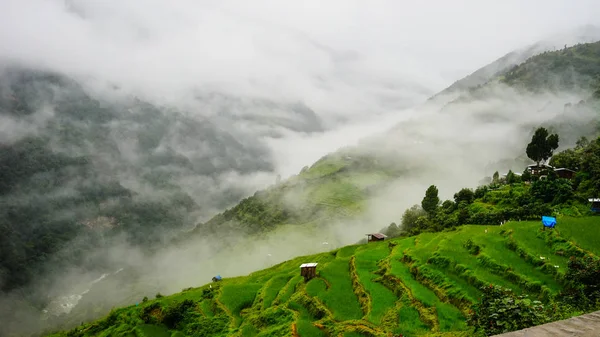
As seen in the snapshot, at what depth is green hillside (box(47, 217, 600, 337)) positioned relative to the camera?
3125 centimetres

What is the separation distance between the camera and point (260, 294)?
50531 mm

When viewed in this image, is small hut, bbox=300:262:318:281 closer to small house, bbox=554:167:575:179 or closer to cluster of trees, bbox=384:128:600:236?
cluster of trees, bbox=384:128:600:236

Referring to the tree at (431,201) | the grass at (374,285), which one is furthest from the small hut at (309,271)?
the tree at (431,201)

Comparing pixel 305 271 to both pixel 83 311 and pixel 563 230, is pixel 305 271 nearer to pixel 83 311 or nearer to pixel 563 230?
pixel 563 230

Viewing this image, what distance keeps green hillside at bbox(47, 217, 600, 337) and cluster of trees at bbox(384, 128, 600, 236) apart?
599 inches

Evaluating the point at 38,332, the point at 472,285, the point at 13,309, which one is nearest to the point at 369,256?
the point at 472,285

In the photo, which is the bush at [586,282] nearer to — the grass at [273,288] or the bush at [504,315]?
the bush at [504,315]

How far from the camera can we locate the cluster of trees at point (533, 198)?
198 feet

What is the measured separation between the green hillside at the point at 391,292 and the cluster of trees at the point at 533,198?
1521cm

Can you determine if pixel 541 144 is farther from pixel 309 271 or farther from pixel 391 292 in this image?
pixel 309 271

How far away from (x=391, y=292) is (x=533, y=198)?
4248 centimetres

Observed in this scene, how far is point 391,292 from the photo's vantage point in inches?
1540

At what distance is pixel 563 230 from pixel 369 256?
2479 cm

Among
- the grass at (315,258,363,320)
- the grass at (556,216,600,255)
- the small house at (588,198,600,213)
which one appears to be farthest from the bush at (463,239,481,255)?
the small house at (588,198,600,213)
